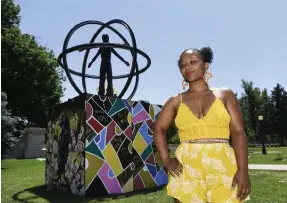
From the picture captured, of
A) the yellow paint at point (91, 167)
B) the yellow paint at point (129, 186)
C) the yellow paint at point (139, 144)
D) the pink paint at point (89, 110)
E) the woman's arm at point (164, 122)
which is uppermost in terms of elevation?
the pink paint at point (89, 110)

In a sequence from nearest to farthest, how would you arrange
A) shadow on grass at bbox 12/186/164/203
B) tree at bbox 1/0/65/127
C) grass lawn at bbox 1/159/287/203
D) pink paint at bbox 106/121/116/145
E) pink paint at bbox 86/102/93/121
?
grass lawn at bbox 1/159/287/203
shadow on grass at bbox 12/186/164/203
pink paint at bbox 86/102/93/121
pink paint at bbox 106/121/116/145
tree at bbox 1/0/65/127

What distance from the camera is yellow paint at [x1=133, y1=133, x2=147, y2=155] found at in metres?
10.9

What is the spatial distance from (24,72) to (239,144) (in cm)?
3066

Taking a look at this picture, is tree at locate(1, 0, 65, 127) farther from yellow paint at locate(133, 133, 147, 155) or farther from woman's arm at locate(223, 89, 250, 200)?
woman's arm at locate(223, 89, 250, 200)

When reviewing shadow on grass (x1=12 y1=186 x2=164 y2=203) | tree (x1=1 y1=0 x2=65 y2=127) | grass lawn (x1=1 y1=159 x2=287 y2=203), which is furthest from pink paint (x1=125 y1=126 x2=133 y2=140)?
tree (x1=1 y1=0 x2=65 y2=127)

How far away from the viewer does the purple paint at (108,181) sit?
967cm

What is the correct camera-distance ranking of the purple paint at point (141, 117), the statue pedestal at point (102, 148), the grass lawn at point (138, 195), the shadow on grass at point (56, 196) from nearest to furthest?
the grass lawn at point (138, 195) < the shadow on grass at point (56, 196) < the statue pedestal at point (102, 148) < the purple paint at point (141, 117)

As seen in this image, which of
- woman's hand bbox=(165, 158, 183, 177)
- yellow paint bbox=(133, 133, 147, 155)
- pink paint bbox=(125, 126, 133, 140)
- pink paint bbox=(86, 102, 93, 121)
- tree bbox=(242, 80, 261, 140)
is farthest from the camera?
tree bbox=(242, 80, 261, 140)

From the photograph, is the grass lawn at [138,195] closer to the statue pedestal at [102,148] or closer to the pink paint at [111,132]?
the statue pedestal at [102,148]

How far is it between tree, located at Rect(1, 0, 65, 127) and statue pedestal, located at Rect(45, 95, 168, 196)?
20.5 metres

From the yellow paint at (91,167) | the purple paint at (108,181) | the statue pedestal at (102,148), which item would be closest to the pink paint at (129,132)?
the statue pedestal at (102,148)

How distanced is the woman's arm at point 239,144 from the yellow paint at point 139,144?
8423mm

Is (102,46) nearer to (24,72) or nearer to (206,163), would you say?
(206,163)

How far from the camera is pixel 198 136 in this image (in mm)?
2574
